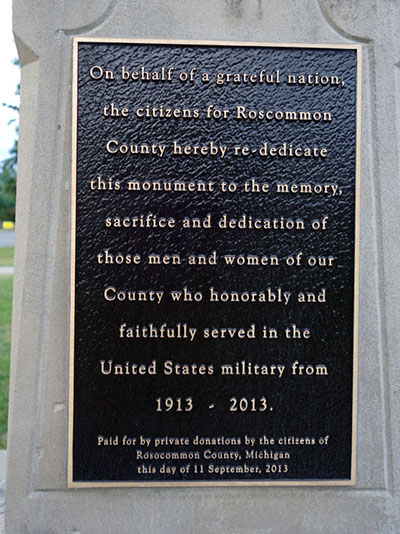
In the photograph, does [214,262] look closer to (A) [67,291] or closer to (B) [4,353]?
(A) [67,291]

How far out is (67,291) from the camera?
10.3ft

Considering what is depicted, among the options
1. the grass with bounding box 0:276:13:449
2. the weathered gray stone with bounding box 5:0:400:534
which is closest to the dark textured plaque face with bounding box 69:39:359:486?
the weathered gray stone with bounding box 5:0:400:534

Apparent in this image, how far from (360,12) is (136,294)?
86.2 inches

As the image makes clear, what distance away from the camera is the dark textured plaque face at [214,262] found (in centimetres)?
316

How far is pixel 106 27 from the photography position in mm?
3168

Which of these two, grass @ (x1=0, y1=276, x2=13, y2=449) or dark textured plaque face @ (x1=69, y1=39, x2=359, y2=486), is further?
grass @ (x1=0, y1=276, x2=13, y2=449)

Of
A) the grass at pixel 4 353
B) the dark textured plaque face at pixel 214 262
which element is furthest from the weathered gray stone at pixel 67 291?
the grass at pixel 4 353

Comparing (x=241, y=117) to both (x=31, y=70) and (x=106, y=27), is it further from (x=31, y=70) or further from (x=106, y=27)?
(x=31, y=70)

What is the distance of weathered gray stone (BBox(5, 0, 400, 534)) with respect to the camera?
3.12m

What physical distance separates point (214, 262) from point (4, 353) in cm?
614

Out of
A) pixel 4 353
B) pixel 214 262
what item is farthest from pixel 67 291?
pixel 4 353

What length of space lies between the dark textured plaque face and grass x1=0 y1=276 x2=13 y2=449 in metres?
2.72

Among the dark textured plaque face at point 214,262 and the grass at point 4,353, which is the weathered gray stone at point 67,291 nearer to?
the dark textured plaque face at point 214,262

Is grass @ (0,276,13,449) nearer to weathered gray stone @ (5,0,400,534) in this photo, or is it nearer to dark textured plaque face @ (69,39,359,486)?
weathered gray stone @ (5,0,400,534)
